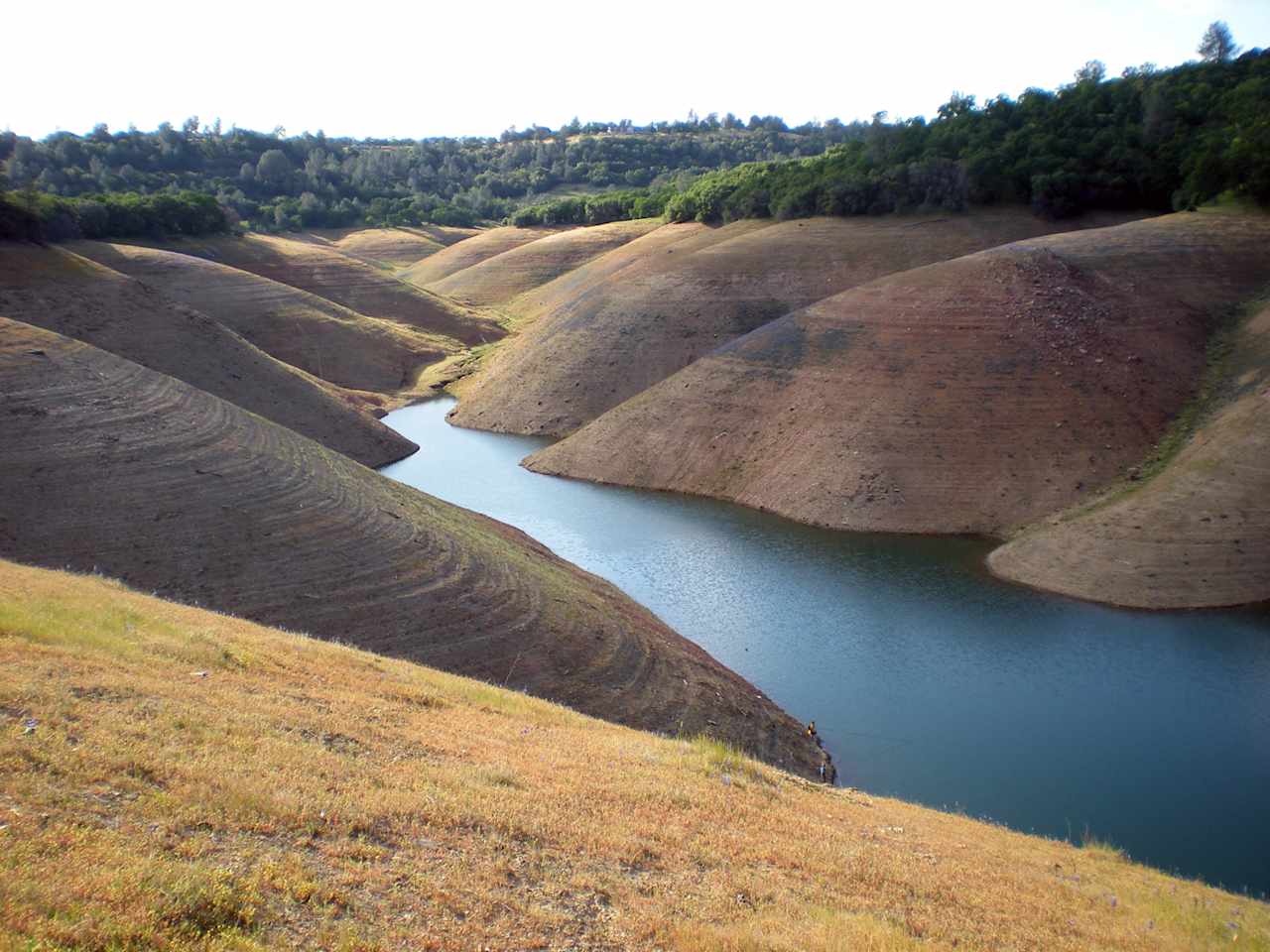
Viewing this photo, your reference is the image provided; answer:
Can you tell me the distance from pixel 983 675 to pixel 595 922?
1819 cm

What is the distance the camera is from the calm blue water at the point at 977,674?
18812 millimetres

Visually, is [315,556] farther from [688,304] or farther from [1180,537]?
[688,304]

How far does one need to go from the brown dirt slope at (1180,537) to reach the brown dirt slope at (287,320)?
44793mm

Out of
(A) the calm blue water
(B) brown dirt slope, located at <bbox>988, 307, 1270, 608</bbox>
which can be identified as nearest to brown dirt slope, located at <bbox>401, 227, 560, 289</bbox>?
(A) the calm blue water

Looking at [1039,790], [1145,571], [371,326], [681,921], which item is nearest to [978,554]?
[1145,571]

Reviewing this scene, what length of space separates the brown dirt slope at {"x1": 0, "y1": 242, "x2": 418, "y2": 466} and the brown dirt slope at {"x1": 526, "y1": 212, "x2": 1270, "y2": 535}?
376 inches

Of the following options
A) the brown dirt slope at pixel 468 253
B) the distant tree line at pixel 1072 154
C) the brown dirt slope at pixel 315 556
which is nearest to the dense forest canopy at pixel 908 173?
the distant tree line at pixel 1072 154

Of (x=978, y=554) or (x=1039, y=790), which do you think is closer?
(x=1039, y=790)

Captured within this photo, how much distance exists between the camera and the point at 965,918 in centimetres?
1027

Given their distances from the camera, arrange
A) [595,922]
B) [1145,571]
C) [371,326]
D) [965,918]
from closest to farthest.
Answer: [595,922] < [965,918] < [1145,571] < [371,326]

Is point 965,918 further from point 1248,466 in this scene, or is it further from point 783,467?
point 783,467

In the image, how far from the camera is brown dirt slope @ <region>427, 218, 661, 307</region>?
91438mm

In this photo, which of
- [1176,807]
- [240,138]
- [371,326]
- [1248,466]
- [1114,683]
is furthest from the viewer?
[240,138]

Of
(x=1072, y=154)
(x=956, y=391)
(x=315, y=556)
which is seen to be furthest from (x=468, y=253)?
(x=315, y=556)
